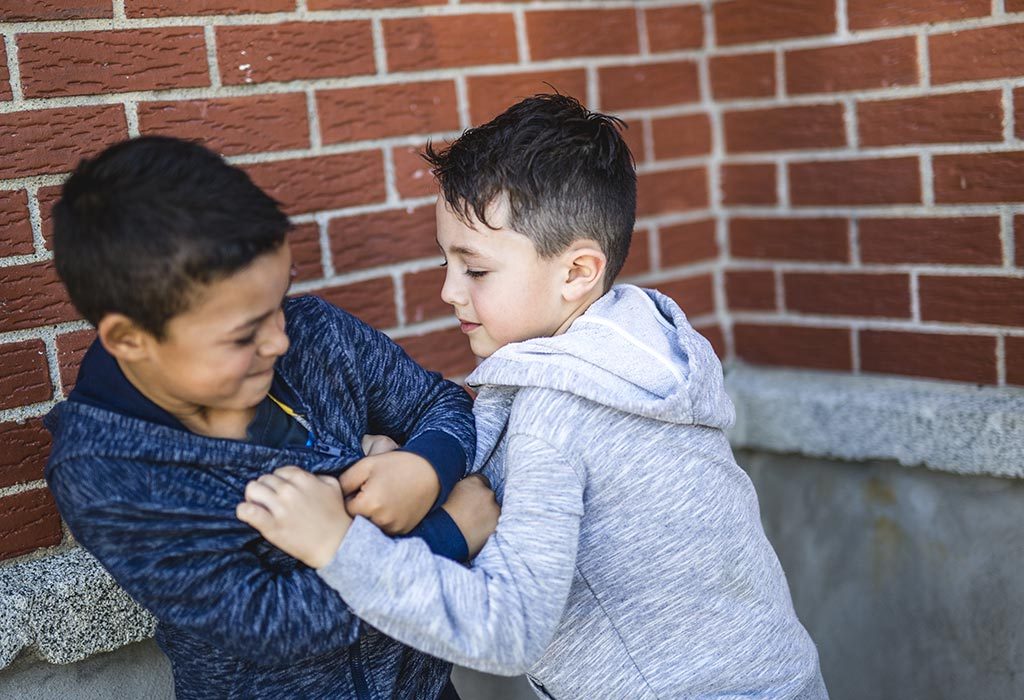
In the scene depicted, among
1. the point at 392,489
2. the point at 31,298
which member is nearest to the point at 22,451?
the point at 31,298

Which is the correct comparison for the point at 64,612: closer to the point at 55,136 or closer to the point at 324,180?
the point at 55,136

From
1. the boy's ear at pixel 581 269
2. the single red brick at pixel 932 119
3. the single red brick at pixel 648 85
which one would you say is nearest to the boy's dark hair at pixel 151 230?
the boy's ear at pixel 581 269

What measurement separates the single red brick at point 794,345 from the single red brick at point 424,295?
104 centimetres

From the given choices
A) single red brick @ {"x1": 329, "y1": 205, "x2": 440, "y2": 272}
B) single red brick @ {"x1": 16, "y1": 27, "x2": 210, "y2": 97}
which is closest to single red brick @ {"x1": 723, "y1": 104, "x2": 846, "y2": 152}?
single red brick @ {"x1": 329, "y1": 205, "x2": 440, "y2": 272}

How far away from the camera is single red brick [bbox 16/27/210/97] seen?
6.94ft

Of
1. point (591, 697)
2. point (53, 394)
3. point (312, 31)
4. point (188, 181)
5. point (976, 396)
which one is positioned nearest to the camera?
point (188, 181)

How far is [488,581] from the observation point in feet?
5.58

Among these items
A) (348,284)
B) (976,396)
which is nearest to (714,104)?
(976,396)

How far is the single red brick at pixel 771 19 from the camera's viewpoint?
115 inches

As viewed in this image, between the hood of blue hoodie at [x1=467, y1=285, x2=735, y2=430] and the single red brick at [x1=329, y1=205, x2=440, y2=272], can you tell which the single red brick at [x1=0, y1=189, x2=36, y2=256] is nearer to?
the single red brick at [x1=329, y1=205, x2=440, y2=272]

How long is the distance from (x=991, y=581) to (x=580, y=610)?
141cm

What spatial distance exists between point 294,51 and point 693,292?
1.42 meters

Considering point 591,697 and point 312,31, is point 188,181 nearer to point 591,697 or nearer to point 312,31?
point 312,31

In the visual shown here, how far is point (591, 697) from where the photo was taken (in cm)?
196
